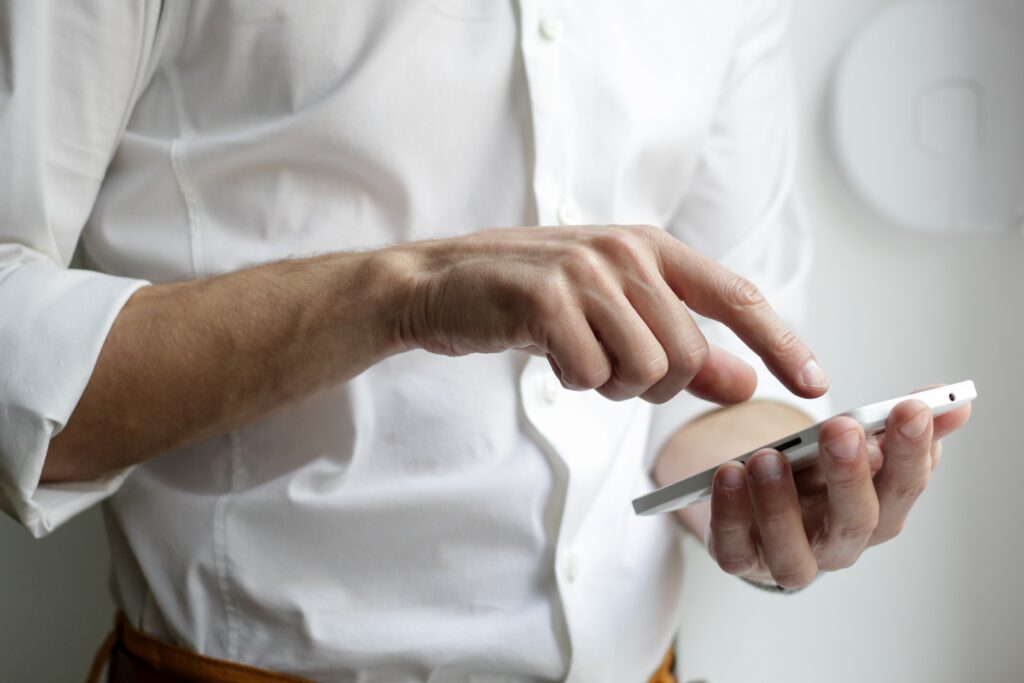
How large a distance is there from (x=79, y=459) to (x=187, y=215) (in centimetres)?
20

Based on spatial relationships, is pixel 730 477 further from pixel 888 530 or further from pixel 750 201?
pixel 750 201

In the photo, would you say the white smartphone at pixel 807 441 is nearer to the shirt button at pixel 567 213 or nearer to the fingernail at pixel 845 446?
the fingernail at pixel 845 446

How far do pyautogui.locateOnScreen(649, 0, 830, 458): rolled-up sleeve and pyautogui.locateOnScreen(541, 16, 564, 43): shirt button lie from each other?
0.91 feet

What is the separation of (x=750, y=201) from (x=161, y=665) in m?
0.71

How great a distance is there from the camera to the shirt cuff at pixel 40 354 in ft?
2.01

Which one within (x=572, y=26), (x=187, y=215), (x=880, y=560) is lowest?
(x=880, y=560)

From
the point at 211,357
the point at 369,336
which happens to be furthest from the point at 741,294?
the point at 211,357

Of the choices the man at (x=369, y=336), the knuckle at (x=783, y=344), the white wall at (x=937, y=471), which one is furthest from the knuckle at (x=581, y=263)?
the white wall at (x=937, y=471)

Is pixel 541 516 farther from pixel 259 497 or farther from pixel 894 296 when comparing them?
pixel 894 296

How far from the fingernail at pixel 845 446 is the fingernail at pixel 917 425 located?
28 millimetres

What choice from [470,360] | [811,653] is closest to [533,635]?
[470,360]

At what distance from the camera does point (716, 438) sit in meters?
0.97

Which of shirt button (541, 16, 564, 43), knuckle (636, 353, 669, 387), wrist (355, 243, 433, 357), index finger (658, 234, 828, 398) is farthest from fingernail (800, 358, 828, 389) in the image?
shirt button (541, 16, 564, 43)

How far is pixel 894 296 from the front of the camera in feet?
3.99
